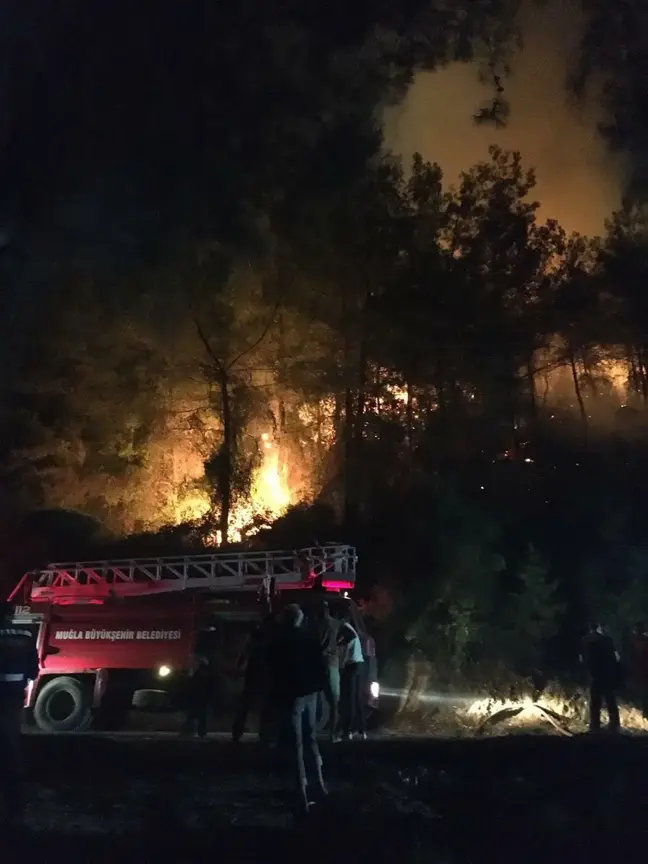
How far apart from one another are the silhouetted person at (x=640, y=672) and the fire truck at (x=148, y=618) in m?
3.41

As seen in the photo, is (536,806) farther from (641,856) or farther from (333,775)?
(333,775)

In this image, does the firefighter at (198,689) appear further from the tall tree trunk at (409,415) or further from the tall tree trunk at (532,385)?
the tall tree trunk at (532,385)

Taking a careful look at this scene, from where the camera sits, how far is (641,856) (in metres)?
3.96

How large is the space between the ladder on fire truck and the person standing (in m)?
0.86

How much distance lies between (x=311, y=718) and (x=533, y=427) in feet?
31.1

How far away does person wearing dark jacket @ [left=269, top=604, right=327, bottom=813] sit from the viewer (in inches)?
167

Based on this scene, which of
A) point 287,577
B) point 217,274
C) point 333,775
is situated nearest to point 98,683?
point 287,577

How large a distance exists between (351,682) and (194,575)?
2.23 meters

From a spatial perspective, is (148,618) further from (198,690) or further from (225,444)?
(225,444)

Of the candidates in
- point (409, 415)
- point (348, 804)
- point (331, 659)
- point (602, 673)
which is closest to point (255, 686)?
point (331, 659)

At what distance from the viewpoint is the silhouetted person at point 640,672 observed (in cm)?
809

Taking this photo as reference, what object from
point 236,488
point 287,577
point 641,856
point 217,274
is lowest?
point 641,856

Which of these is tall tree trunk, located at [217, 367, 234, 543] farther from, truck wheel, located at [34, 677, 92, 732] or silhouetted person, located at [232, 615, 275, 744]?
silhouetted person, located at [232, 615, 275, 744]

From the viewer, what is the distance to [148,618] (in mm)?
7773
